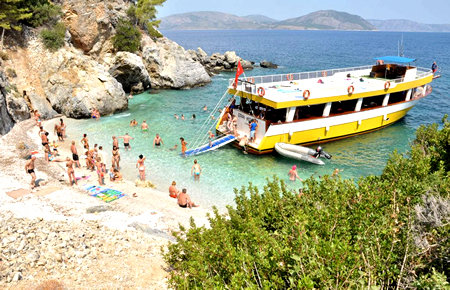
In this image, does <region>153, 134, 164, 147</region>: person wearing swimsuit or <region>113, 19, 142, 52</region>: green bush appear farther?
<region>113, 19, 142, 52</region>: green bush

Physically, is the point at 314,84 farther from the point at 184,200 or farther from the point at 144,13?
the point at 144,13

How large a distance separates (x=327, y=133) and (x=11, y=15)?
2676 centimetres

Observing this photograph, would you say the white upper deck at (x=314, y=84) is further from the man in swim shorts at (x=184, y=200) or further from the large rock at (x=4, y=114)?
the large rock at (x=4, y=114)

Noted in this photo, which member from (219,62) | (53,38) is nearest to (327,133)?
(53,38)

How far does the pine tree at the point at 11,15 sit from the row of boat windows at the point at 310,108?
1946 centimetres

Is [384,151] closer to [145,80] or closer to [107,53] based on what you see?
[145,80]

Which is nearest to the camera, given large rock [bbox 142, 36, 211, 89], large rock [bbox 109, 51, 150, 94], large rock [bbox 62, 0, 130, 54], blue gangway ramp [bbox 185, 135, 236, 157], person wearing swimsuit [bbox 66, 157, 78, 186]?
person wearing swimsuit [bbox 66, 157, 78, 186]

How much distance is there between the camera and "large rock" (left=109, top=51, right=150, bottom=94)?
105ft

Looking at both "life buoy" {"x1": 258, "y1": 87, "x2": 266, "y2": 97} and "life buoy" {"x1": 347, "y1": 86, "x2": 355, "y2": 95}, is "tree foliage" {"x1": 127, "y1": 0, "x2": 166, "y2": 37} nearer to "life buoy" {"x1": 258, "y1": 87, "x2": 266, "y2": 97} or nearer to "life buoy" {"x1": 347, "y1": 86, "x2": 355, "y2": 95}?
"life buoy" {"x1": 258, "y1": 87, "x2": 266, "y2": 97}

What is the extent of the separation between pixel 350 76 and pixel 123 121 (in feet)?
62.9

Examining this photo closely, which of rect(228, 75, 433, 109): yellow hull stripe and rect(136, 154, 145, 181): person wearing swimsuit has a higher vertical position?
rect(228, 75, 433, 109): yellow hull stripe

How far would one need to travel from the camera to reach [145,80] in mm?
35406

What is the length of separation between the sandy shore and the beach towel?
0.82 feet

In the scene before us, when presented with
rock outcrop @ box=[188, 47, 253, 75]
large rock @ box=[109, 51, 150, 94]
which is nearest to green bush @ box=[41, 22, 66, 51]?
large rock @ box=[109, 51, 150, 94]
